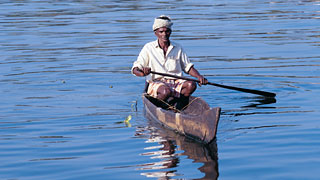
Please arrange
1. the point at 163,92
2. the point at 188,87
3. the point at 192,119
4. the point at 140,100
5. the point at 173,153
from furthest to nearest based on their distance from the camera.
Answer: the point at 140,100
the point at 188,87
the point at 163,92
the point at 192,119
the point at 173,153

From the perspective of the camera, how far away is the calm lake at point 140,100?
812 cm

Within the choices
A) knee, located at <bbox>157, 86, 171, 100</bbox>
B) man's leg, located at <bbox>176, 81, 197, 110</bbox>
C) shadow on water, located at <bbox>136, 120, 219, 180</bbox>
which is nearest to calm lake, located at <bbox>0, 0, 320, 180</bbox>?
shadow on water, located at <bbox>136, 120, 219, 180</bbox>

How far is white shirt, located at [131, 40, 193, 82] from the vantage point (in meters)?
10.8

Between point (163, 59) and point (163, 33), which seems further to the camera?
point (163, 59)

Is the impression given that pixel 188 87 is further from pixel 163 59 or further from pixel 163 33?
pixel 163 33

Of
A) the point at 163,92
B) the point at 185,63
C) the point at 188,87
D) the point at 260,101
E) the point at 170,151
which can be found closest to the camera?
the point at 170,151

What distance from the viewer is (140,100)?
1252 cm

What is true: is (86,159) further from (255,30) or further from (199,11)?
(199,11)

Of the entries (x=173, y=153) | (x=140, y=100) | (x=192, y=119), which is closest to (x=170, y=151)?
(x=173, y=153)

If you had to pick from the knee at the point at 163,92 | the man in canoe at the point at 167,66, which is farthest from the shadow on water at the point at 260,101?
the knee at the point at 163,92

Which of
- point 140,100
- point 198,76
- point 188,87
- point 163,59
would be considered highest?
point 163,59

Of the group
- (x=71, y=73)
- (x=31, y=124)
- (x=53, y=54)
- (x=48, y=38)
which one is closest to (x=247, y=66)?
(x=71, y=73)

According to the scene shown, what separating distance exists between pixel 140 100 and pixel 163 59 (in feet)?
6.09

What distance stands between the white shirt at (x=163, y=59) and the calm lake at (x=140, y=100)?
2.68ft
